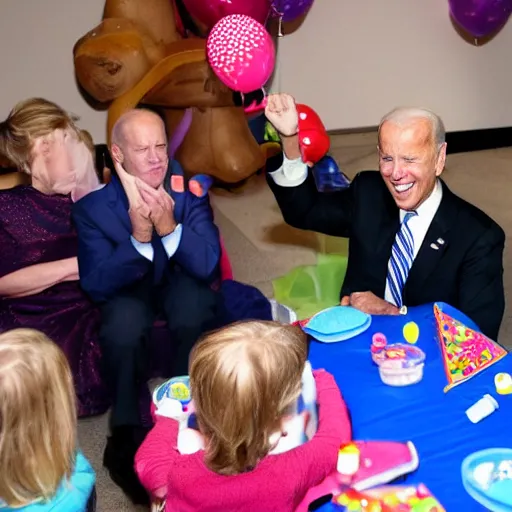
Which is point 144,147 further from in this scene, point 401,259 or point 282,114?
point 401,259

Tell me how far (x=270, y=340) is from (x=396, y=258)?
928 mm

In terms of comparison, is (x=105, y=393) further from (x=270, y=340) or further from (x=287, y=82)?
(x=287, y=82)

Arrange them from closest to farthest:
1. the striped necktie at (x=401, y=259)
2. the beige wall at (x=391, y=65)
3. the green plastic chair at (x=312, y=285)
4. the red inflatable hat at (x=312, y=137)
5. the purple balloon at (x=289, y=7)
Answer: the striped necktie at (x=401, y=259) < the green plastic chair at (x=312, y=285) < the red inflatable hat at (x=312, y=137) < the purple balloon at (x=289, y=7) < the beige wall at (x=391, y=65)

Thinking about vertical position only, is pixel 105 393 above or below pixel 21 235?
below

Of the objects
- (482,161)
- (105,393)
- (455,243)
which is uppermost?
(455,243)

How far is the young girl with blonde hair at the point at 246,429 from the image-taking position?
1263mm

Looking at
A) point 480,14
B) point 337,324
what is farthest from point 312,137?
point 480,14

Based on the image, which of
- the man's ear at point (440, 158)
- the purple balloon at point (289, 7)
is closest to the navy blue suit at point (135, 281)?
the man's ear at point (440, 158)

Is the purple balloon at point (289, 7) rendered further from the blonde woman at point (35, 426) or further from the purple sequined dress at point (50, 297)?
the blonde woman at point (35, 426)

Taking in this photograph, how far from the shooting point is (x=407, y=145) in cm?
199

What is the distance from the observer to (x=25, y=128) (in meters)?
2.29

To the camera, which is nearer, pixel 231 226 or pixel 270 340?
pixel 270 340

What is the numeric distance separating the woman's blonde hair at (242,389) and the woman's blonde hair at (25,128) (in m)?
1.22

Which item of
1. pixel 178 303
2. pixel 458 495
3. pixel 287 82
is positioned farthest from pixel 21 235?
pixel 287 82
